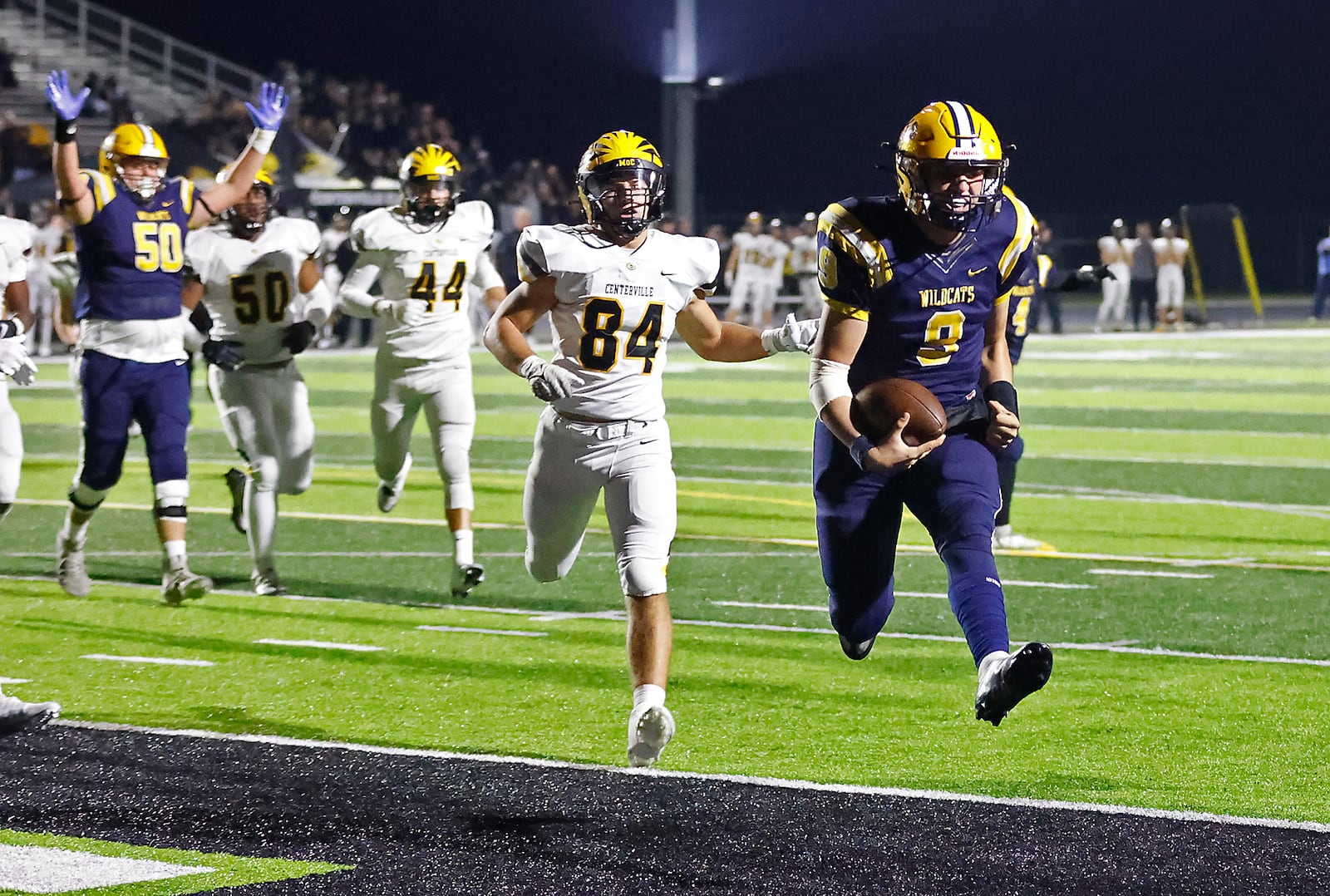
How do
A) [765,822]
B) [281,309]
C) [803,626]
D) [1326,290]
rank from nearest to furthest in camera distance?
[765,822] < [803,626] < [281,309] < [1326,290]

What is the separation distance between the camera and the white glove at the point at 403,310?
818 centimetres

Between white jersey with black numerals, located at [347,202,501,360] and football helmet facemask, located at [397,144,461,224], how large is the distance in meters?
0.06

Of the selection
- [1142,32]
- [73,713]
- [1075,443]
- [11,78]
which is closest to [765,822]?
[73,713]

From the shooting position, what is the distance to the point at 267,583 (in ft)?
26.6

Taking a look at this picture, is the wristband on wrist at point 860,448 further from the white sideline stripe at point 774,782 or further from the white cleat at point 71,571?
the white cleat at point 71,571

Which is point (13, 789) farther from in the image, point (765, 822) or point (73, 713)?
point (765, 822)

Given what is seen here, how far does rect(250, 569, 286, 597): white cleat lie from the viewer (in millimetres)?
8094

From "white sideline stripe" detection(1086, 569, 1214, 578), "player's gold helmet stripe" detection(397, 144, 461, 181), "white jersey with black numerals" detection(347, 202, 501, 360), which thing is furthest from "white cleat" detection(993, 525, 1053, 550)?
"player's gold helmet stripe" detection(397, 144, 461, 181)

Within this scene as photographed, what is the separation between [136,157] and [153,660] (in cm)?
209

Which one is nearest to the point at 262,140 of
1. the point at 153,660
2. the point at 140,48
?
the point at 153,660

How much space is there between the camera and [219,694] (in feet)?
20.4

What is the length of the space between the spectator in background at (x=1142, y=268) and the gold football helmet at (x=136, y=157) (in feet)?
72.3

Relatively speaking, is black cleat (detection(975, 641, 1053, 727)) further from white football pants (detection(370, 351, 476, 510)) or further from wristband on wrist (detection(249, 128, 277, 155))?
wristband on wrist (detection(249, 128, 277, 155))

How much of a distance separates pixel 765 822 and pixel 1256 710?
201cm
